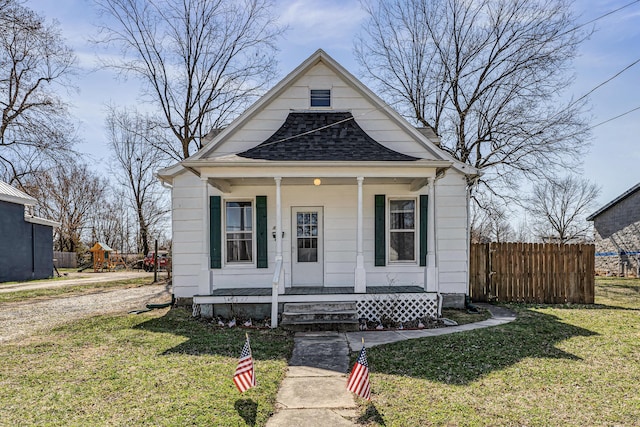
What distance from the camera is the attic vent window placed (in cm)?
977

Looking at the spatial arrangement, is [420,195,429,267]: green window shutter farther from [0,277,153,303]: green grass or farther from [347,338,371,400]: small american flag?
[0,277,153,303]: green grass

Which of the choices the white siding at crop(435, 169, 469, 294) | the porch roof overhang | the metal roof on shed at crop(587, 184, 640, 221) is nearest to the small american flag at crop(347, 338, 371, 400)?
the porch roof overhang

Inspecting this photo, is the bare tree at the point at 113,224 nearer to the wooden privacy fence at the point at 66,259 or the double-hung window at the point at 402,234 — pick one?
the wooden privacy fence at the point at 66,259

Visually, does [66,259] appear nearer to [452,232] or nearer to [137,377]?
[137,377]

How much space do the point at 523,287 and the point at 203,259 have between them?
869cm

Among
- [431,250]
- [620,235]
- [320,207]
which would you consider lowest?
[620,235]

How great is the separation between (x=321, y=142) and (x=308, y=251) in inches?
105

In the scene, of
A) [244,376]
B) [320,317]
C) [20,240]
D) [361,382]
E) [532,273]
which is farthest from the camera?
[20,240]

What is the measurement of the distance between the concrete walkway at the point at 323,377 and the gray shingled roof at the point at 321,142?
144 inches

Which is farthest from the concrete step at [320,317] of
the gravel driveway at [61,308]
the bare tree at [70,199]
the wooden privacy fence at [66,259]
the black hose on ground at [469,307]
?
the bare tree at [70,199]

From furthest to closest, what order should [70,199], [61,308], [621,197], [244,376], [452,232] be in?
[70,199] → [621,197] → [61,308] → [452,232] → [244,376]

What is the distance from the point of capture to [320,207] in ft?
30.2

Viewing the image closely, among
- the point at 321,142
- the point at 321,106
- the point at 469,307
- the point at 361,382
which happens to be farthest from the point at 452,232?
the point at 361,382

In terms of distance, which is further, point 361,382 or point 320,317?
point 320,317
